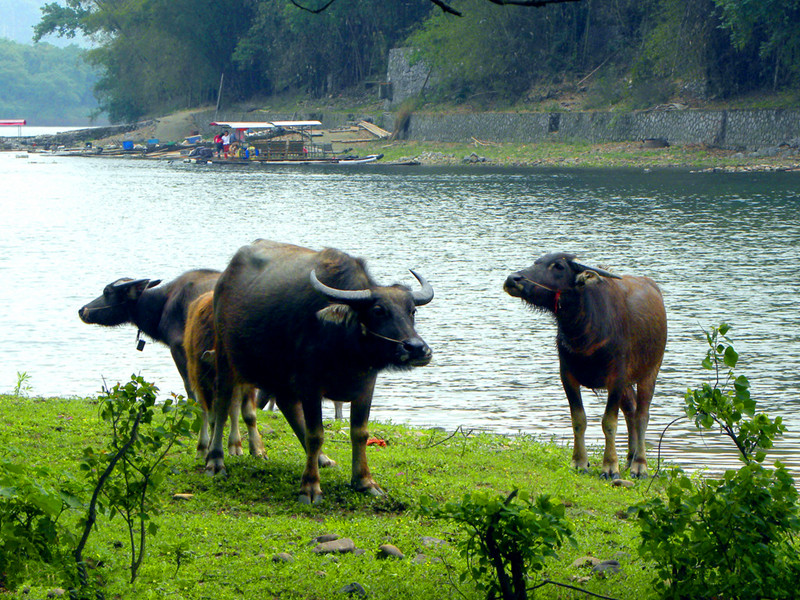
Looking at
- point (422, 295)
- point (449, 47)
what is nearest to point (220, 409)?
point (422, 295)

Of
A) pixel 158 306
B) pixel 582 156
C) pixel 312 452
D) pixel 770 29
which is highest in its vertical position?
pixel 770 29

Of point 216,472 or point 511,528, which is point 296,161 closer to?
point 216,472

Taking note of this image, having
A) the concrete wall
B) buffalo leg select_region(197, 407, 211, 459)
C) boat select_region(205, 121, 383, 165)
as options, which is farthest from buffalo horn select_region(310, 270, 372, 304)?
boat select_region(205, 121, 383, 165)

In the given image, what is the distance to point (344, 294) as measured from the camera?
243 inches

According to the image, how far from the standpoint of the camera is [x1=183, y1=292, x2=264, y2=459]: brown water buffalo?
743cm

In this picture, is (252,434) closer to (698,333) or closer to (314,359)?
(314,359)

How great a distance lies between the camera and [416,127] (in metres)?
68.4

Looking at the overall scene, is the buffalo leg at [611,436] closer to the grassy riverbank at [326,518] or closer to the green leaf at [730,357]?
the grassy riverbank at [326,518]

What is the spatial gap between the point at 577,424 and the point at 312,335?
2625 mm

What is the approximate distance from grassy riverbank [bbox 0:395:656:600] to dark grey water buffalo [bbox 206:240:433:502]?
328 mm

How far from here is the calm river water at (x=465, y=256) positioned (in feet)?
39.8

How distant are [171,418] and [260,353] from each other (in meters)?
2.54

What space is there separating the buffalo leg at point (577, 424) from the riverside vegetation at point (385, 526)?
436 mm

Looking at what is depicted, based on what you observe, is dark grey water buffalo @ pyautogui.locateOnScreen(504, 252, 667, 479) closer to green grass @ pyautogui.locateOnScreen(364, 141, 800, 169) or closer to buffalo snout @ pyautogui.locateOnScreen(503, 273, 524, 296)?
buffalo snout @ pyautogui.locateOnScreen(503, 273, 524, 296)
